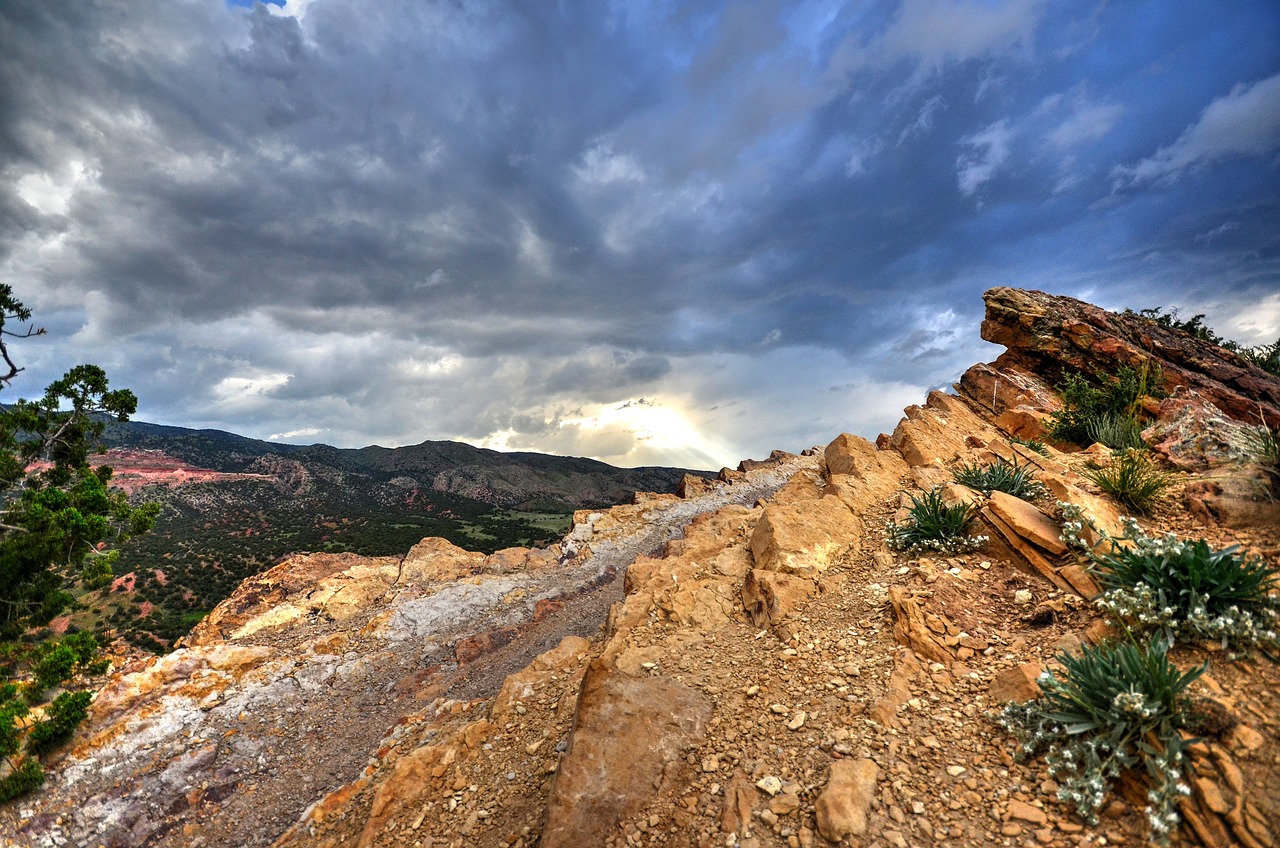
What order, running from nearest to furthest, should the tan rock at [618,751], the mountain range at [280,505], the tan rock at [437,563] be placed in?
the tan rock at [618,751] < the tan rock at [437,563] < the mountain range at [280,505]

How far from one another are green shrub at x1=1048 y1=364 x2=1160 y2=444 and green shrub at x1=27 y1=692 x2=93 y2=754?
2371cm

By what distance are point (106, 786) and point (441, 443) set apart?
346 ft

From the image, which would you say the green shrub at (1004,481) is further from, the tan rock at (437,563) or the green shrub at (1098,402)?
the tan rock at (437,563)

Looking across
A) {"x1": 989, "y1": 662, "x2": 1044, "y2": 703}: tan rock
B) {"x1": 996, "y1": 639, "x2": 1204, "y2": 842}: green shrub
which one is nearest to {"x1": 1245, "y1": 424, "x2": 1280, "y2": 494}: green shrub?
{"x1": 996, "y1": 639, "x2": 1204, "y2": 842}: green shrub

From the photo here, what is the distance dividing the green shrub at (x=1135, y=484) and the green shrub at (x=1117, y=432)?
2492 mm

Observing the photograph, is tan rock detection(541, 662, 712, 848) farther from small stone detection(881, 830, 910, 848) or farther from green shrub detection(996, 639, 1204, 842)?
green shrub detection(996, 639, 1204, 842)

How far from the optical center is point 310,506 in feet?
187

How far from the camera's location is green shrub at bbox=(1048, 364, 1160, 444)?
1288cm

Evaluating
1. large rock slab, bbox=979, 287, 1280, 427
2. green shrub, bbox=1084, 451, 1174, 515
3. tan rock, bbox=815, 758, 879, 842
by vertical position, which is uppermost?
large rock slab, bbox=979, 287, 1280, 427

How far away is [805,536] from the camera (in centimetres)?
921

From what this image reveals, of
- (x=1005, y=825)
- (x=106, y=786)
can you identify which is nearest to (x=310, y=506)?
(x=106, y=786)

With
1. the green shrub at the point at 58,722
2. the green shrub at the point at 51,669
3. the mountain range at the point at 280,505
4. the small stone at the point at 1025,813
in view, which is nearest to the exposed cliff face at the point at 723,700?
the small stone at the point at 1025,813

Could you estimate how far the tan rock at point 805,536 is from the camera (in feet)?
28.4

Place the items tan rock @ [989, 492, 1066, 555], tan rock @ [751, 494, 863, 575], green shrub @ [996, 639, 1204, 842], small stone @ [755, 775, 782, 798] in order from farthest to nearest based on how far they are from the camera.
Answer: tan rock @ [751, 494, 863, 575] < tan rock @ [989, 492, 1066, 555] < small stone @ [755, 775, 782, 798] < green shrub @ [996, 639, 1204, 842]
